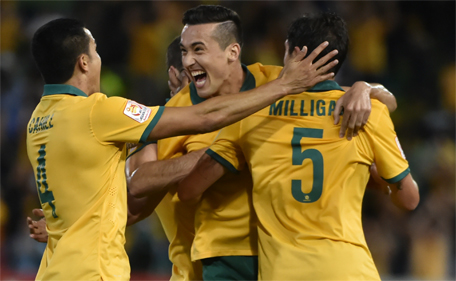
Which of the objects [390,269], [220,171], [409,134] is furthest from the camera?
[409,134]

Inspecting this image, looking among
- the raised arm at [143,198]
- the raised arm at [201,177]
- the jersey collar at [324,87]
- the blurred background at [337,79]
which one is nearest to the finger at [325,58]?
the jersey collar at [324,87]

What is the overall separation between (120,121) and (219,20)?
4.15 ft

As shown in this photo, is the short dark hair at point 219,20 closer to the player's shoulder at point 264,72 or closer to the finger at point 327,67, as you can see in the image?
the player's shoulder at point 264,72

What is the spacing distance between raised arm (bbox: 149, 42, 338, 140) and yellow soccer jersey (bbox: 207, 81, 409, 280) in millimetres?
121

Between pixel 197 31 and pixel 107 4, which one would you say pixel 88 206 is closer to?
pixel 197 31

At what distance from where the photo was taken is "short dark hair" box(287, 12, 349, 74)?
3119 mm

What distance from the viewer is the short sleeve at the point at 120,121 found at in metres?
2.87

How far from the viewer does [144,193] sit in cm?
360

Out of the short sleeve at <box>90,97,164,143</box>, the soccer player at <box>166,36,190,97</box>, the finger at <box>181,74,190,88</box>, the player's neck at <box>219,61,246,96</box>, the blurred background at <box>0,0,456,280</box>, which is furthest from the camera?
the blurred background at <box>0,0,456,280</box>

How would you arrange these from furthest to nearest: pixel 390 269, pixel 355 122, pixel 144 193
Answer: pixel 390 269
pixel 144 193
pixel 355 122

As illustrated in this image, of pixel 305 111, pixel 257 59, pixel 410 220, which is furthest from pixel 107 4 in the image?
pixel 305 111

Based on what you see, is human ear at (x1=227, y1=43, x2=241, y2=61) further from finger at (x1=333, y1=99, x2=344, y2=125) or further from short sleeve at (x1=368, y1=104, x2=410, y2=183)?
short sleeve at (x1=368, y1=104, x2=410, y2=183)

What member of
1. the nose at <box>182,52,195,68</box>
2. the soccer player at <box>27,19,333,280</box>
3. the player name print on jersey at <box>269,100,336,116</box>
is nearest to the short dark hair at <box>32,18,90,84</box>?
the soccer player at <box>27,19,333,280</box>

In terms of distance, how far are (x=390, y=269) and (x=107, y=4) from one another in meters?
5.71
